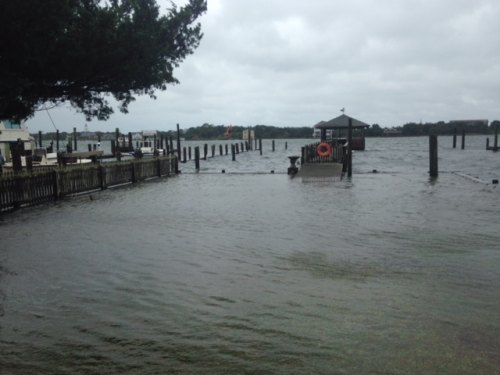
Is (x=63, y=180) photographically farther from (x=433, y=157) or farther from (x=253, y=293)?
(x=433, y=157)

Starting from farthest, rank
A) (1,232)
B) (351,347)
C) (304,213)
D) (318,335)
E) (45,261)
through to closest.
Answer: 1. (304,213)
2. (1,232)
3. (45,261)
4. (318,335)
5. (351,347)

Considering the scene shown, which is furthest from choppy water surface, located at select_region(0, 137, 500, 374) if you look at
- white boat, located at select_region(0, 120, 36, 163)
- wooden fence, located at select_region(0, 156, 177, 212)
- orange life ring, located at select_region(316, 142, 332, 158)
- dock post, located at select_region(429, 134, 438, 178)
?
white boat, located at select_region(0, 120, 36, 163)

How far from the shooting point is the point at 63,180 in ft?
59.8

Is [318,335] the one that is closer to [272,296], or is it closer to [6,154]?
[272,296]

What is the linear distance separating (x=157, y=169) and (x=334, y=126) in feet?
64.4

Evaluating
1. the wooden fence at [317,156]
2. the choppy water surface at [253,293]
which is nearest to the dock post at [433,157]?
the wooden fence at [317,156]

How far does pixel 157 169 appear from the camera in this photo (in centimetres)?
2897

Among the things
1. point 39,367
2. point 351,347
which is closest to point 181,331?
point 39,367

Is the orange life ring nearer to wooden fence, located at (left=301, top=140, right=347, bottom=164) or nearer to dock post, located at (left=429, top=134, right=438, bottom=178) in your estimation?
wooden fence, located at (left=301, top=140, right=347, bottom=164)

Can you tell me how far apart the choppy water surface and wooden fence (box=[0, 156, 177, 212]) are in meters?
2.36

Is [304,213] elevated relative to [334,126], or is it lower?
lower

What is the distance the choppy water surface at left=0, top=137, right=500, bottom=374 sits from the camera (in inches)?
172

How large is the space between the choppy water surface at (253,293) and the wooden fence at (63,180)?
236 cm

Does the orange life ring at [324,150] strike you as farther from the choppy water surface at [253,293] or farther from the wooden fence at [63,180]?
the choppy water surface at [253,293]
